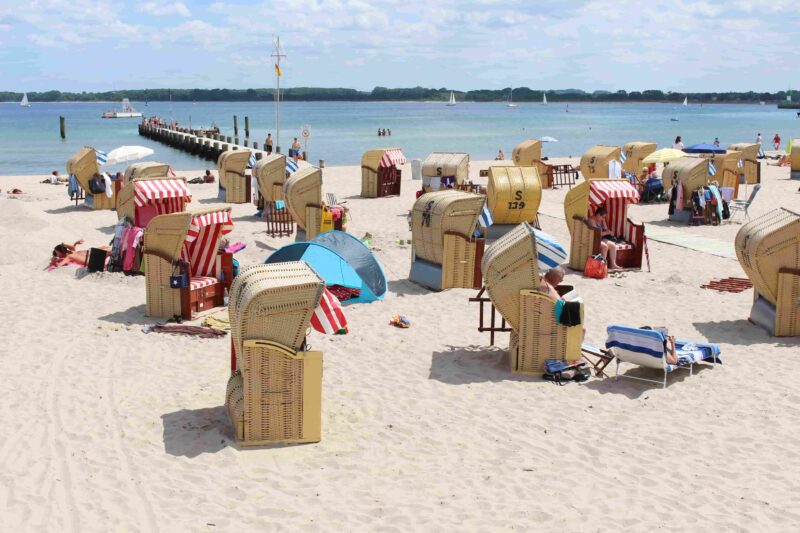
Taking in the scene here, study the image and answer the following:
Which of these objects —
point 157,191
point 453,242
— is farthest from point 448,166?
point 453,242

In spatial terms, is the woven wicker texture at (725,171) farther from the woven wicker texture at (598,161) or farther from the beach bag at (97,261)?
the beach bag at (97,261)

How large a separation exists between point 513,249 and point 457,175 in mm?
12184

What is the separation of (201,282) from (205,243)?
58 cm

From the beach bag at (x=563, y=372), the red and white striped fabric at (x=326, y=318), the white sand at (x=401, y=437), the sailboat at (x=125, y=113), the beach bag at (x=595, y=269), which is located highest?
the sailboat at (x=125, y=113)

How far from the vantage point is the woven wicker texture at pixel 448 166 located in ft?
69.4

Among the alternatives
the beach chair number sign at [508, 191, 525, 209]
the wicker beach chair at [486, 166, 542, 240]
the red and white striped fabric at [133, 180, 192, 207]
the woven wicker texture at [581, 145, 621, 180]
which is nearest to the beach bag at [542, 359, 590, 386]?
the wicker beach chair at [486, 166, 542, 240]

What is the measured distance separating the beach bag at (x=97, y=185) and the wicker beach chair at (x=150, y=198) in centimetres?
620

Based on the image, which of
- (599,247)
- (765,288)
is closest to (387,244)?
(599,247)

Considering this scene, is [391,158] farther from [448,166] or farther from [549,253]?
[549,253]

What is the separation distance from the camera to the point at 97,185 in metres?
21.7

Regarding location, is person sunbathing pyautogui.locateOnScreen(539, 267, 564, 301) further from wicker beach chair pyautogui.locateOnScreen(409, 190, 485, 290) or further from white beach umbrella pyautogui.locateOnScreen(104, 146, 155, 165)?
white beach umbrella pyautogui.locateOnScreen(104, 146, 155, 165)

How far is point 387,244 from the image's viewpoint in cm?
1686

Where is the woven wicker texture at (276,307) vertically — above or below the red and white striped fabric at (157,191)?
below

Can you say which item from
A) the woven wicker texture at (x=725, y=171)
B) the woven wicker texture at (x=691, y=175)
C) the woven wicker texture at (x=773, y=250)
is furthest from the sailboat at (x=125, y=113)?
the woven wicker texture at (x=773, y=250)
